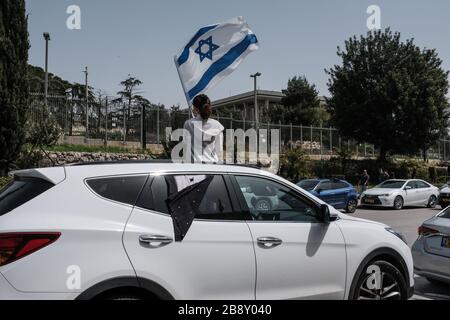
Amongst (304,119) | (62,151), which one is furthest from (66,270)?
(304,119)

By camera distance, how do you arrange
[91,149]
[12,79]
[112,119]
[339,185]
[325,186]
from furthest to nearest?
[112,119]
[91,149]
[339,185]
[325,186]
[12,79]

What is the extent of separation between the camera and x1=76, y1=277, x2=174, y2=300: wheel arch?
11.2ft

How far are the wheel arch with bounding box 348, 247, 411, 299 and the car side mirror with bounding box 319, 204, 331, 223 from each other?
1.95 feet

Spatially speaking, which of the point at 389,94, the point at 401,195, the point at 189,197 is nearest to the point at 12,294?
the point at 189,197

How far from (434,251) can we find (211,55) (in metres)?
4.24

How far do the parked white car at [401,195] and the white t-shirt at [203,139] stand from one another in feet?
60.7

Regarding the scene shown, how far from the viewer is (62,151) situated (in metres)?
23.4

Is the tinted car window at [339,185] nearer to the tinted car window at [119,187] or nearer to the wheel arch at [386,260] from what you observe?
the wheel arch at [386,260]

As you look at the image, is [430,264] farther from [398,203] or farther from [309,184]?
[398,203]

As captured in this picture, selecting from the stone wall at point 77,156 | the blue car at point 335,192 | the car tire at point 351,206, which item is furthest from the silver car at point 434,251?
the stone wall at point 77,156

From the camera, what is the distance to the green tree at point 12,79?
17.1 meters

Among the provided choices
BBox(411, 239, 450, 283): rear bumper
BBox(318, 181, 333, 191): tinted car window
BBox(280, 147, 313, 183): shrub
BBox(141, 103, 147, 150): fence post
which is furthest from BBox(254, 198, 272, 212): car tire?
BBox(280, 147, 313, 183): shrub

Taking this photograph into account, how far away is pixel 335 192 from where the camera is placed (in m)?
19.8
